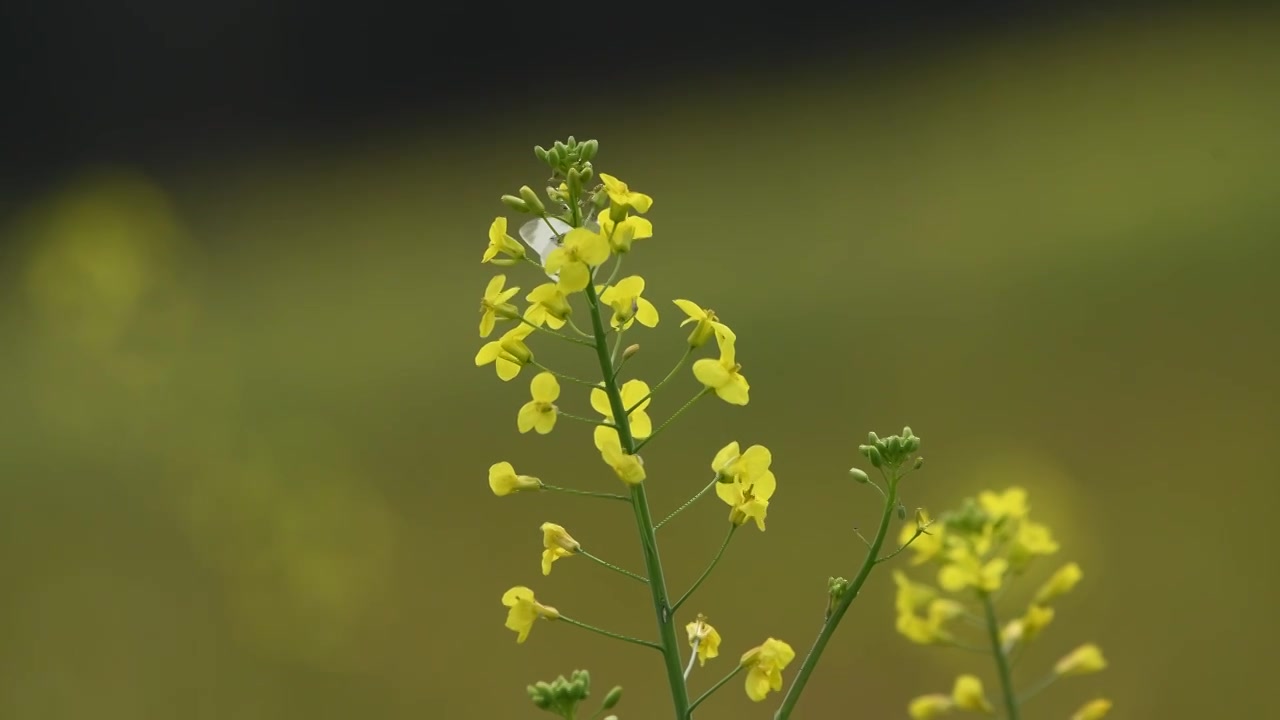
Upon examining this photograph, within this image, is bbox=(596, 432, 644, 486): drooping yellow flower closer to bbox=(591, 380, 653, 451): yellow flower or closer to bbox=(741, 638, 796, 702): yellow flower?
bbox=(591, 380, 653, 451): yellow flower

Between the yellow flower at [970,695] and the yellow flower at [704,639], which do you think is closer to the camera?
the yellow flower at [970,695]

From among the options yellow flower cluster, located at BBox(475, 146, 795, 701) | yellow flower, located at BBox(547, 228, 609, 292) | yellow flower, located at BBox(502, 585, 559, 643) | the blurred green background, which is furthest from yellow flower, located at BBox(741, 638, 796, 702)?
the blurred green background

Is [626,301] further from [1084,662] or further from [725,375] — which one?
[1084,662]

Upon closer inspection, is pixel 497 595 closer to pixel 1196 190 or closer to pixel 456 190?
pixel 456 190

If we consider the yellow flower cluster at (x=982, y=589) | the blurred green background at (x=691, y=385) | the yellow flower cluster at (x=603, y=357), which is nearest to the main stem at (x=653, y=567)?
the yellow flower cluster at (x=603, y=357)

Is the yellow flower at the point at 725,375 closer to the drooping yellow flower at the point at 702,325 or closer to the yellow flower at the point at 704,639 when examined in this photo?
the drooping yellow flower at the point at 702,325

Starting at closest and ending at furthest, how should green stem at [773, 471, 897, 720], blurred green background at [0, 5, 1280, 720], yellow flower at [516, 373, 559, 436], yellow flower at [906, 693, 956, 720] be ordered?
yellow flower at [906, 693, 956, 720] → green stem at [773, 471, 897, 720] → yellow flower at [516, 373, 559, 436] → blurred green background at [0, 5, 1280, 720]
